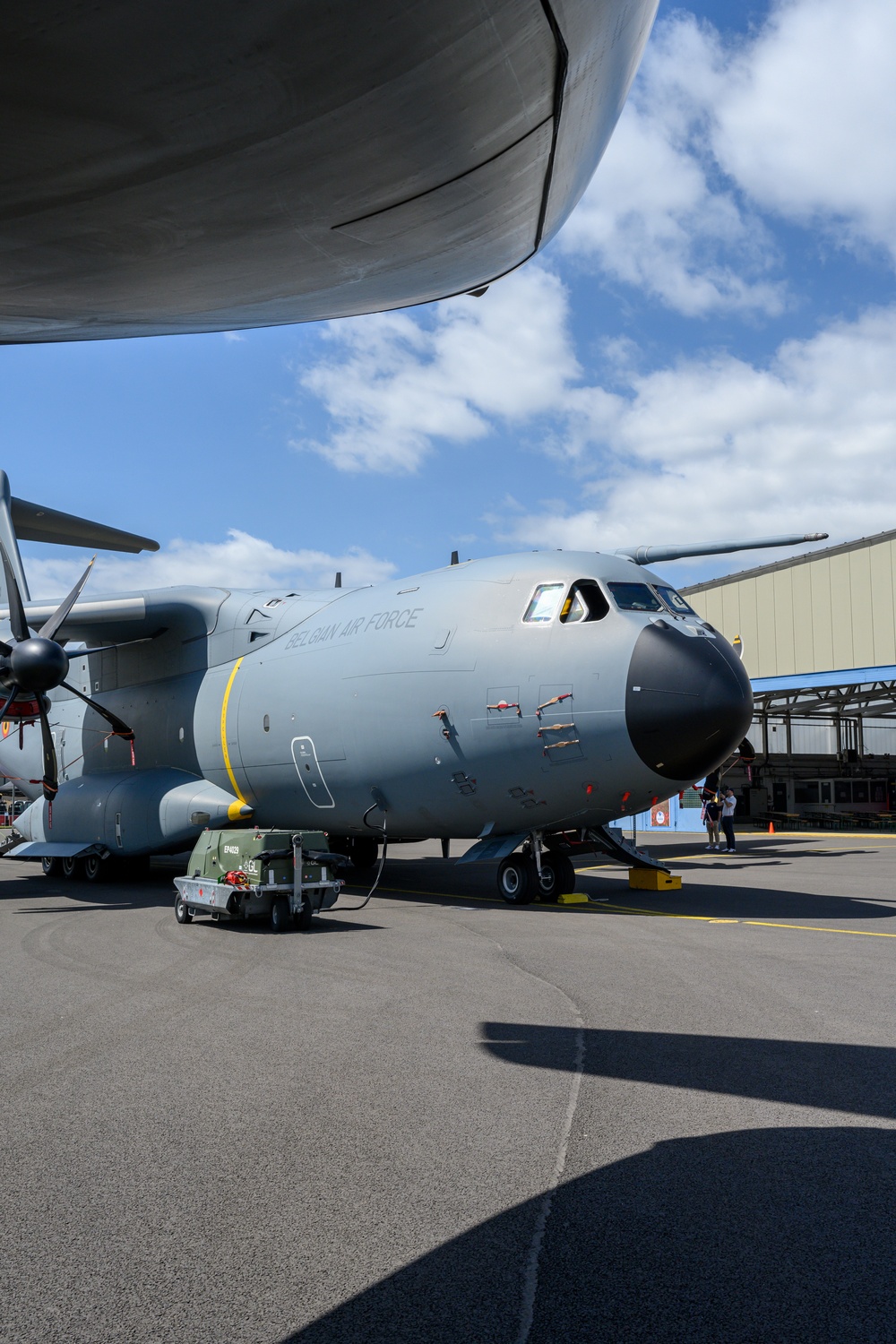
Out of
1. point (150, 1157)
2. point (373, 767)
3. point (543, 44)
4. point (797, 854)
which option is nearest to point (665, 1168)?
point (150, 1157)

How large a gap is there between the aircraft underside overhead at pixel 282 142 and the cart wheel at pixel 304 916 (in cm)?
949

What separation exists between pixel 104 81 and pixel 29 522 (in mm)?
15148

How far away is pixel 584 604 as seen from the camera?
1238 cm

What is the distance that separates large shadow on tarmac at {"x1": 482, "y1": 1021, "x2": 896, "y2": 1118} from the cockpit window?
656 cm

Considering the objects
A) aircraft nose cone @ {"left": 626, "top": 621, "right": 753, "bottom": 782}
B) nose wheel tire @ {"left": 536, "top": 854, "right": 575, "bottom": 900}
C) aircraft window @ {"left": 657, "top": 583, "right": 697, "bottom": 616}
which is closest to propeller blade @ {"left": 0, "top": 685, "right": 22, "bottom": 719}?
nose wheel tire @ {"left": 536, "top": 854, "right": 575, "bottom": 900}

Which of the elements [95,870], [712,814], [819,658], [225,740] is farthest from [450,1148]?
[819,658]

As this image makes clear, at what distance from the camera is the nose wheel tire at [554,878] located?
13.6 metres

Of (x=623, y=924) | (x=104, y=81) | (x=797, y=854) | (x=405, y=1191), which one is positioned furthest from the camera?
(x=797, y=854)

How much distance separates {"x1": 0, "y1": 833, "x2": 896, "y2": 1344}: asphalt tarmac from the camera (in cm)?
302

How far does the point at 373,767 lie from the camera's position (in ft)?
44.9

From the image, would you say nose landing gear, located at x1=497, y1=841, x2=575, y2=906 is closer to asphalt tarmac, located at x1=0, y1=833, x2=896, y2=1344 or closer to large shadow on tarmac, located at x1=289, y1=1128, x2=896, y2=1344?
asphalt tarmac, located at x1=0, y1=833, x2=896, y2=1344

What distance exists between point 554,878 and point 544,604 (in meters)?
3.99

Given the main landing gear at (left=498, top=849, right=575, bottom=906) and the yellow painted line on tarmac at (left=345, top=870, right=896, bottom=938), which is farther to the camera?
the main landing gear at (left=498, top=849, right=575, bottom=906)

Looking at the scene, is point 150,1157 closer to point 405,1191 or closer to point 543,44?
point 405,1191
